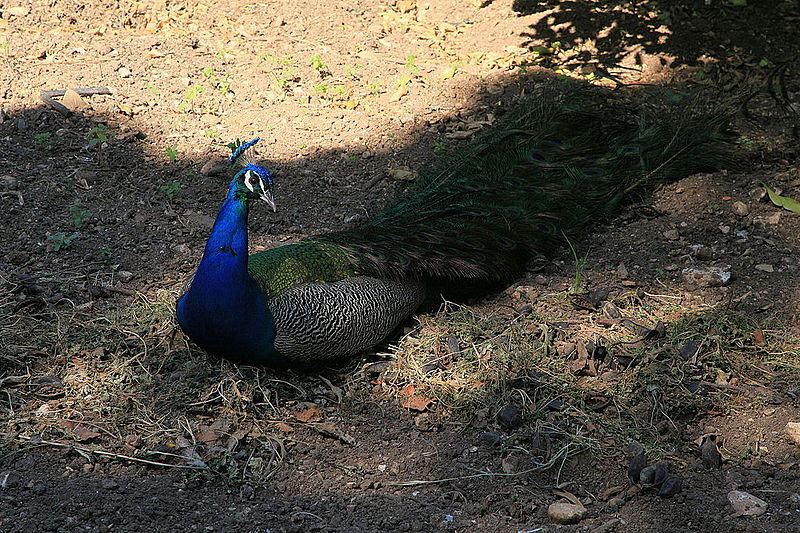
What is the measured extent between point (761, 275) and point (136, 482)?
3.17m

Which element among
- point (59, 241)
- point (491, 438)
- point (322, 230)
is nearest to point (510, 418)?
point (491, 438)

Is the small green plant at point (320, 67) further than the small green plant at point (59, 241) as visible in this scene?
Yes

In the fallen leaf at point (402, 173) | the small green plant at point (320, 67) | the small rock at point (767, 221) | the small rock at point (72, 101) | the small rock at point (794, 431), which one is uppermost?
the small rock at point (72, 101)

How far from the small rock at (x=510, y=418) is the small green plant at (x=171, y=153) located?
316 centimetres

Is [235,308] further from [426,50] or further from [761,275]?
[426,50]

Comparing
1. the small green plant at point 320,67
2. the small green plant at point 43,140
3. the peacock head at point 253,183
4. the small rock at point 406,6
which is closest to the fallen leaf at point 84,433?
the peacock head at point 253,183

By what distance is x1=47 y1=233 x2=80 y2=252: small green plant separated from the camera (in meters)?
4.73

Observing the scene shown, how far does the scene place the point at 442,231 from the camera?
436cm

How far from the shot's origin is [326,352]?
3.82 m

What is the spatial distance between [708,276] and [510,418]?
1489 millimetres

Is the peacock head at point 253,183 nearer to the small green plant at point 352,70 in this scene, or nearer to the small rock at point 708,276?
the small rock at point 708,276

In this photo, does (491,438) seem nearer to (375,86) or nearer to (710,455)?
(710,455)

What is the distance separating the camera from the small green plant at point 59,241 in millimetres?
4727

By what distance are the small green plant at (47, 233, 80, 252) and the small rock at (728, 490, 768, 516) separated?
3.67m
